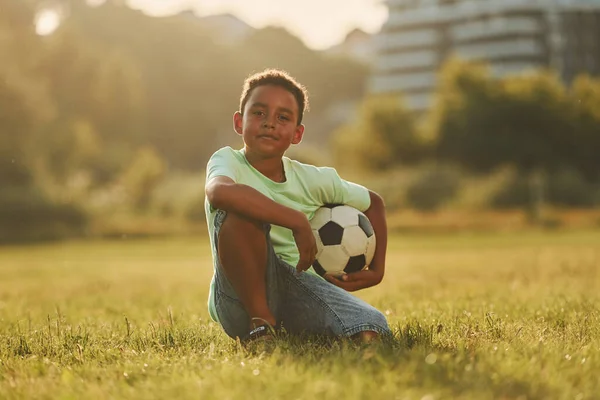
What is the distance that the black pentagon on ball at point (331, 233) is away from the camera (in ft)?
14.0

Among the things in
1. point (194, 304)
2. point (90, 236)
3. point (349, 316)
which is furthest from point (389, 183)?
point (349, 316)

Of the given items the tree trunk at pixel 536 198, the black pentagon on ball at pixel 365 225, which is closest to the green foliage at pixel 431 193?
the tree trunk at pixel 536 198

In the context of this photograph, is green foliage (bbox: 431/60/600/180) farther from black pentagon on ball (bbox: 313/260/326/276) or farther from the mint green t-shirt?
black pentagon on ball (bbox: 313/260/326/276)

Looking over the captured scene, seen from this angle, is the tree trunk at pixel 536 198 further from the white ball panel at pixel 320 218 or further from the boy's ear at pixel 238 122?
the boy's ear at pixel 238 122

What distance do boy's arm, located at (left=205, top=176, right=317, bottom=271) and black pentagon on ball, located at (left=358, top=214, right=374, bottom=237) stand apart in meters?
0.77

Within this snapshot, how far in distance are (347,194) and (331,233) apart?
273 mm

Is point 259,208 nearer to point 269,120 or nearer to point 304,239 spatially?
point 304,239

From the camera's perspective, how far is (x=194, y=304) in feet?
23.8

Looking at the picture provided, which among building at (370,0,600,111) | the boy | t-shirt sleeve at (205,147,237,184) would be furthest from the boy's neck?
building at (370,0,600,111)

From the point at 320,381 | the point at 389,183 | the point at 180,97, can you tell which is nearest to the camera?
the point at 320,381

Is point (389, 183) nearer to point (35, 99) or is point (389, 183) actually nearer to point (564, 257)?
point (35, 99)

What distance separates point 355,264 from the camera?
4.35 metres

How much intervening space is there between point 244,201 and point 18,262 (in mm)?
16462

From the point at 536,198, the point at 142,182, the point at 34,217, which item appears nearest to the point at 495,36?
the point at 536,198
